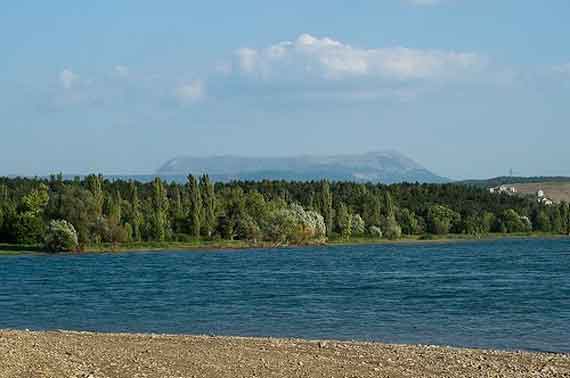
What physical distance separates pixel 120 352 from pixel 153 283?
144 ft

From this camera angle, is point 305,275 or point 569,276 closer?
point 569,276

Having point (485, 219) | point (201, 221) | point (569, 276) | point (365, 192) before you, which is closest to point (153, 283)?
point (569, 276)

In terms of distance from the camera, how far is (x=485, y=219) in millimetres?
198750

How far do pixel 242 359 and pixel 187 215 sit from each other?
12862 cm

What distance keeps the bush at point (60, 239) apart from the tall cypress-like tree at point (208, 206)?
25.9 m

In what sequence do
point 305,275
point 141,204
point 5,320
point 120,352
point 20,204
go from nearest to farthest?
point 120,352
point 5,320
point 305,275
point 20,204
point 141,204

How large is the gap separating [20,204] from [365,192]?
76.0 meters

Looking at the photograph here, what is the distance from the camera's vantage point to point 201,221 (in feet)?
496

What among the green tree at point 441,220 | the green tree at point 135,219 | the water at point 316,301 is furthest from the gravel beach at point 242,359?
the green tree at point 441,220

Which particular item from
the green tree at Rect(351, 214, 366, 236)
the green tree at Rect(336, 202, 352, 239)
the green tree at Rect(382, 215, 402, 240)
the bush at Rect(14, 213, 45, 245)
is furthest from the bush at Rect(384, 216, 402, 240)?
the bush at Rect(14, 213, 45, 245)

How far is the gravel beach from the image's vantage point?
22891mm

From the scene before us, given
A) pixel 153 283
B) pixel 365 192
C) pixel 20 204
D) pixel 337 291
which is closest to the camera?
pixel 337 291

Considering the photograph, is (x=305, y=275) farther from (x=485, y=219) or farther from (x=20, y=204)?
(x=485, y=219)

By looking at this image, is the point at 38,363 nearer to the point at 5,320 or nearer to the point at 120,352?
the point at 120,352
